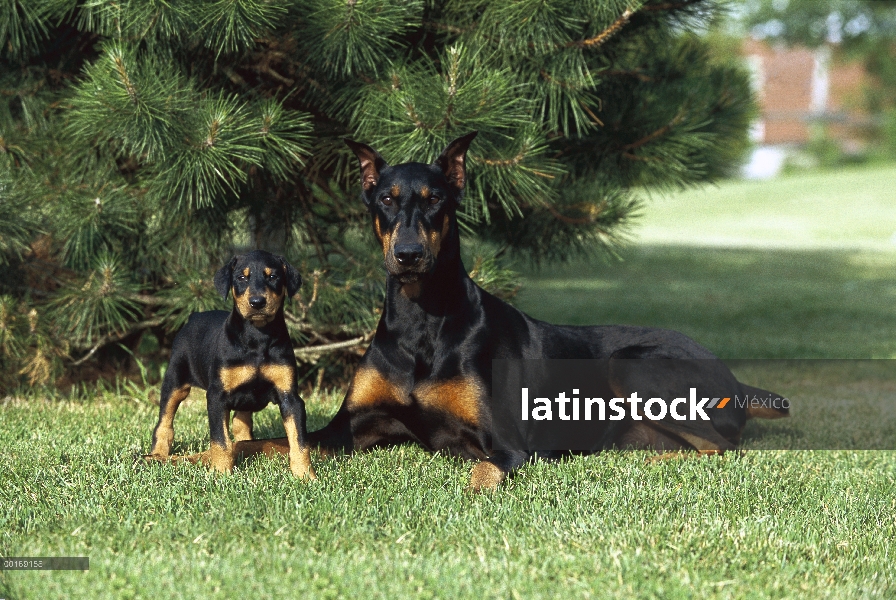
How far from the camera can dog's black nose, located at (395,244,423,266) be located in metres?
3.65

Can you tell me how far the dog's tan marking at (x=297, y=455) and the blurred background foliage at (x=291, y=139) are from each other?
57.1 inches

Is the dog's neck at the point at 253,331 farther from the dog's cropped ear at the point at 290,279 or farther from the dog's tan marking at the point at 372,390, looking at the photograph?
the dog's tan marking at the point at 372,390

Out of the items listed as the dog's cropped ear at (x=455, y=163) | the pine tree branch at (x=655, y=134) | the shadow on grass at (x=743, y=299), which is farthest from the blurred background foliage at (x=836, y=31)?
the dog's cropped ear at (x=455, y=163)

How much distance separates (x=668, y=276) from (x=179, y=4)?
9.75 m

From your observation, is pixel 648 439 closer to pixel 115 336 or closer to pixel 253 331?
pixel 253 331

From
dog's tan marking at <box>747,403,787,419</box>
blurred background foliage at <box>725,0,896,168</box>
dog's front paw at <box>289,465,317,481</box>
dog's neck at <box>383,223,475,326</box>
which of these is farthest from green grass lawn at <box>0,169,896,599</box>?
blurred background foliage at <box>725,0,896,168</box>

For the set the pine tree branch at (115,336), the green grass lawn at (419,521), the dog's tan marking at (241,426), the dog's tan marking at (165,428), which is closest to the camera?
the green grass lawn at (419,521)

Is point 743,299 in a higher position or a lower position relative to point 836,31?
lower

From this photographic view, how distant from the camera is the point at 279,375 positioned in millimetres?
3725

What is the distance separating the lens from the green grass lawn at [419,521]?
2793 mm

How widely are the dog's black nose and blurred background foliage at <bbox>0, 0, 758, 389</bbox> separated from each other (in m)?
1.17

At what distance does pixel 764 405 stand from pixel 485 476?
1.76 m

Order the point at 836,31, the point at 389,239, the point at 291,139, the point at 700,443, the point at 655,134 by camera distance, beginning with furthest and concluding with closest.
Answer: the point at 836,31
the point at 655,134
the point at 291,139
the point at 700,443
the point at 389,239

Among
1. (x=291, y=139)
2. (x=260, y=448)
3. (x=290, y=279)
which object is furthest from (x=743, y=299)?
(x=290, y=279)
